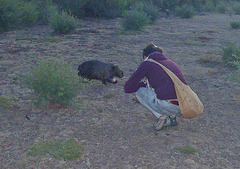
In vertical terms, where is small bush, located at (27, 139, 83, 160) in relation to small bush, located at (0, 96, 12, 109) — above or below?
above

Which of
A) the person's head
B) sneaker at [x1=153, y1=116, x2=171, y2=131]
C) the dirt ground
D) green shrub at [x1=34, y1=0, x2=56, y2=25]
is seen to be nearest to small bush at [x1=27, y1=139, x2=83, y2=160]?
the dirt ground

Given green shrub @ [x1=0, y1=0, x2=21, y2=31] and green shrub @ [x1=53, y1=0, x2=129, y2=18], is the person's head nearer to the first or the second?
green shrub @ [x1=0, y1=0, x2=21, y2=31]

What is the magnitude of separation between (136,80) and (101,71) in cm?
219

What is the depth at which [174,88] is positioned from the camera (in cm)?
428

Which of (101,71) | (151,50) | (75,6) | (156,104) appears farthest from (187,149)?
(75,6)

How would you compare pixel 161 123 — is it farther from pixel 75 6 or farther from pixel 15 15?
pixel 75 6

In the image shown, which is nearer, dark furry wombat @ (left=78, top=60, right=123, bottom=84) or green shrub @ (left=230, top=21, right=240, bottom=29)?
dark furry wombat @ (left=78, top=60, right=123, bottom=84)

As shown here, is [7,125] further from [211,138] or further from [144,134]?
[211,138]

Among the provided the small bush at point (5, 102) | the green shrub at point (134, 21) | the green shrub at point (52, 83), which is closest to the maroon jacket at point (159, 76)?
the green shrub at point (52, 83)

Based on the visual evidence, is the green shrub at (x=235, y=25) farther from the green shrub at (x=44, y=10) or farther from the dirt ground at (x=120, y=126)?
the green shrub at (x=44, y=10)

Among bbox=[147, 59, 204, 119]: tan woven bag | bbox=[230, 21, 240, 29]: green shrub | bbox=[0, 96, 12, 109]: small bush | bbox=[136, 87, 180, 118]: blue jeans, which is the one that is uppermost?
bbox=[147, 59, 204, 119]: tan woven bag

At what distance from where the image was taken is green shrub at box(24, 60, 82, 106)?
5.14m

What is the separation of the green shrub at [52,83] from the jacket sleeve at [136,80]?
108cm

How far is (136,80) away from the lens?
4.61 metres
